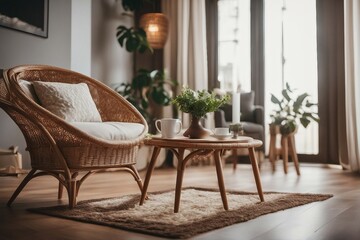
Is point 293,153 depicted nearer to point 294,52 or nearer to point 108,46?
point 294,52

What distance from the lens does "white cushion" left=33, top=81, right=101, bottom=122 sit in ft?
8.24

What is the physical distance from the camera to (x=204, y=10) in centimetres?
550

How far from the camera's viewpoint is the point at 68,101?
8.44 feet

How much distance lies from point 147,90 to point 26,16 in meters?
1.61

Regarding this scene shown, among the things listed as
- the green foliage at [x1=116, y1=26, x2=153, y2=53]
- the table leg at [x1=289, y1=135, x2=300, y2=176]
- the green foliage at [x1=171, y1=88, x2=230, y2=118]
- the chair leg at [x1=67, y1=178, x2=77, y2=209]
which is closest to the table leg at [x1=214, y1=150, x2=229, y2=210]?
the green foliage at [x1=171, y1=88, x2=230, y2=118]

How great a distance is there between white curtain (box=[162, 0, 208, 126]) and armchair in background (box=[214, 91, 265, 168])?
1.99 ft

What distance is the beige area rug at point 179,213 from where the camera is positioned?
1.80 m

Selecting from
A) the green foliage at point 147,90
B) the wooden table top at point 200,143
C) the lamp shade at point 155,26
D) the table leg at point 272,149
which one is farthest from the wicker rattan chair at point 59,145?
the lamp shade at point 155,26

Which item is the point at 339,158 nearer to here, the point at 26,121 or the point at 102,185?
the point at 102,185

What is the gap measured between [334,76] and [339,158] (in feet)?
3.07

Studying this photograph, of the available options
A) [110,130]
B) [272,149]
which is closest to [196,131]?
[110,130]

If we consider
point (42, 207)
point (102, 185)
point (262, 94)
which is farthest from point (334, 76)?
point (42, 207)

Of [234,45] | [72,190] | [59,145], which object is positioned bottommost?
[72,190]

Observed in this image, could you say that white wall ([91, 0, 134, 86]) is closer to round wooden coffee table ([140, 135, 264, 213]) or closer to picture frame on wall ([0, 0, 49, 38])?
picture frame on wall ([0, 0, 49, 38])
